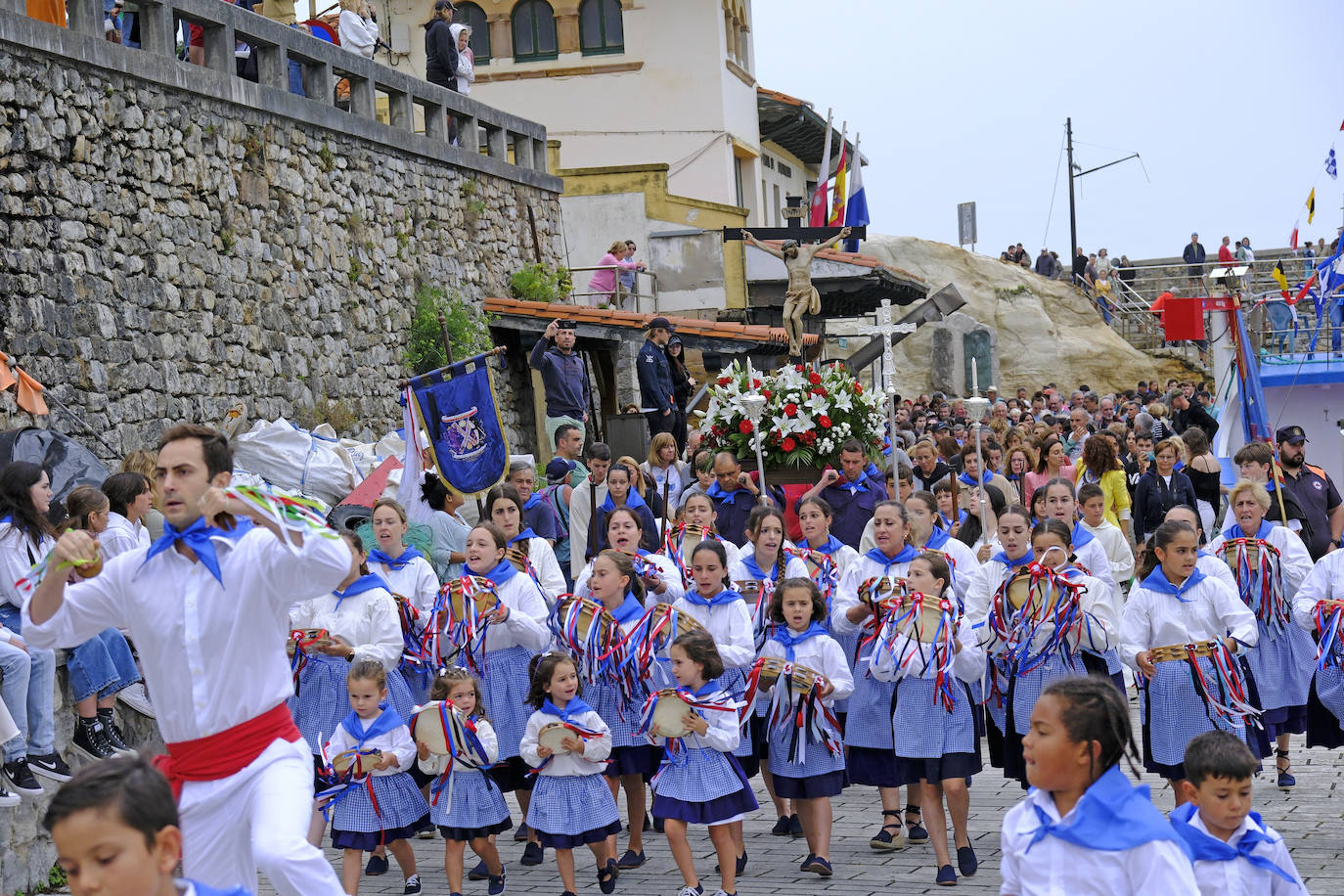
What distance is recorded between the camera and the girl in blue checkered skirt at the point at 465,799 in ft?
25.2

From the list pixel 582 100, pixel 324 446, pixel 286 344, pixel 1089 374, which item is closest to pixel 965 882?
pixel 324 446

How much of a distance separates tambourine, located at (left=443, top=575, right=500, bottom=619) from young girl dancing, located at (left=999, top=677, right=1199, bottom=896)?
4.33m

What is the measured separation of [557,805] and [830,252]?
19491mm

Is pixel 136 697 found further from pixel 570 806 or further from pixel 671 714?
pixel 671 714

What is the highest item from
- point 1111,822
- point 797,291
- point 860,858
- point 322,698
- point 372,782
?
point 797,291

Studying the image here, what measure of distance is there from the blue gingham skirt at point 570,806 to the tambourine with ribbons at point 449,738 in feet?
1.09

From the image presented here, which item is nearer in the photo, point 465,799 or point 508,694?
point 465,799

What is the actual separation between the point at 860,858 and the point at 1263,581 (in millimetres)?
2698

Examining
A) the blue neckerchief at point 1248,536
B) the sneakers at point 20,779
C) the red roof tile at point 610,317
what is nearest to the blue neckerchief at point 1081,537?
the blue neckerchief at point 1248,536

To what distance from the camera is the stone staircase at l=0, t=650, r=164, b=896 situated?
742 cm

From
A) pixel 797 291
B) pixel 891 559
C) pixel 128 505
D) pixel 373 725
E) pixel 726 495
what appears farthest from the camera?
pixel 797 291

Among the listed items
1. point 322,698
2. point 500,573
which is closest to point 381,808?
point 322,698

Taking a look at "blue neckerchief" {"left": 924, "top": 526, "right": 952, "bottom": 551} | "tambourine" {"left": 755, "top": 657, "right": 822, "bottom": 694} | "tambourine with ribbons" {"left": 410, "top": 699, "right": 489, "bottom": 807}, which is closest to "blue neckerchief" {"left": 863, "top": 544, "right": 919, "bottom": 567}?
"blue neckerchief" {"left": 924, "top": 526, "right": 952, "bottom": 551}

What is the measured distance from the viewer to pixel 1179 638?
7.82 metres
